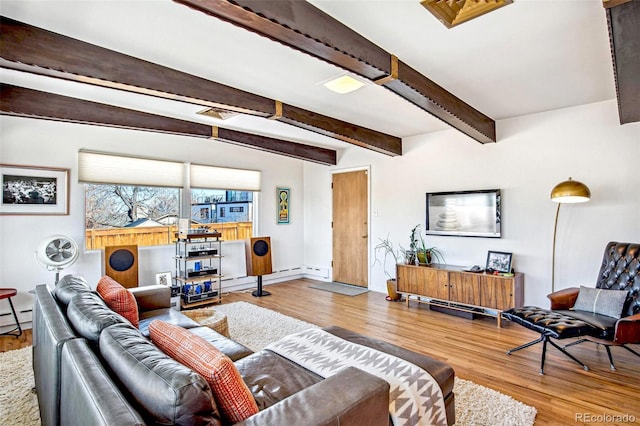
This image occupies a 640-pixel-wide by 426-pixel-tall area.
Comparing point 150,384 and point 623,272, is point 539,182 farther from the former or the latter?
point 150,384

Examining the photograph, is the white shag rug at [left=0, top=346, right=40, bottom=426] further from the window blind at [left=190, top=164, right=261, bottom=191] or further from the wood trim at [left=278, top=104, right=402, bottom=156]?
the wood trim at [left=278, top=104, right=402, bottom=156]

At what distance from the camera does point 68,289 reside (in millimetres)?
2271

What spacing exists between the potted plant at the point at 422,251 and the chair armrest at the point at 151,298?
3.26 metres

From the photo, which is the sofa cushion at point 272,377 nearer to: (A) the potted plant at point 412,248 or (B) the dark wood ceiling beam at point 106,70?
(B) the dark wood ceiling beam at point 106,70

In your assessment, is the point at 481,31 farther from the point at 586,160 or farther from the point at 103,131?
the point at 103,131

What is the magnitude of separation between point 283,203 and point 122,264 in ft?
9.88

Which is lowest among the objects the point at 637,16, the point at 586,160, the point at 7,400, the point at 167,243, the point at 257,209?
the point at 7,400

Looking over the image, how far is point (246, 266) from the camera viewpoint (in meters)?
5.76

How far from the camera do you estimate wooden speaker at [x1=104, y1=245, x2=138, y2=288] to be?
166 inches

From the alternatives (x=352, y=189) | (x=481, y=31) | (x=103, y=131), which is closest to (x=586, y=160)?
(x=481, y=31)

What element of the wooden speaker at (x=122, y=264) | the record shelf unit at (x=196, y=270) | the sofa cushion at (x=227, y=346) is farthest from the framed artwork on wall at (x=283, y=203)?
the sofa cushion at (x=227, y=346)

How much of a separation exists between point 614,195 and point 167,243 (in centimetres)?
565

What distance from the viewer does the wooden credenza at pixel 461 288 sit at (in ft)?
12.8

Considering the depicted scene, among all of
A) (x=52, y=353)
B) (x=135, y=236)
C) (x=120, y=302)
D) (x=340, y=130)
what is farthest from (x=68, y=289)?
(x=340, y=130)
